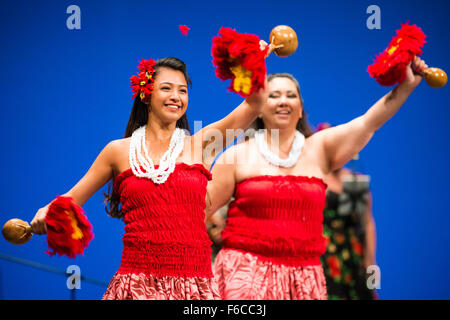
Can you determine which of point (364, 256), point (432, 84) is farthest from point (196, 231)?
point (364, 256)

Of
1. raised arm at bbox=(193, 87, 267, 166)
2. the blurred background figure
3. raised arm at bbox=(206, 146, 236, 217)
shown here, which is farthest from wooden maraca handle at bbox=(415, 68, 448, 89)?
the blurred background figure

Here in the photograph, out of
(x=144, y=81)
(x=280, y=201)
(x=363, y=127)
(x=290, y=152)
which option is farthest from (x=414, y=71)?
(x=144, y=81)

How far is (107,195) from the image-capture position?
2990 millimetres

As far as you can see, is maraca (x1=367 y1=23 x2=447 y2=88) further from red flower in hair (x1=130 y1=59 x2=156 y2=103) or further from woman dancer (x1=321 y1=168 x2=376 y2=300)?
woman dancer (x1=321 y1=168 x2=376 y2=300)

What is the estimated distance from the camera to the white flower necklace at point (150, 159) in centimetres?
275

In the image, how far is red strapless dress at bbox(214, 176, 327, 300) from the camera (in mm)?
3135

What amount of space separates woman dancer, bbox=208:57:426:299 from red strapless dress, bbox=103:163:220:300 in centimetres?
44

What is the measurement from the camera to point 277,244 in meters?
3.14

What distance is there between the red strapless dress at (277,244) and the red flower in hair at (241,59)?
691 mm

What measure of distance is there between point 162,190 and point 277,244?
0.68 metres

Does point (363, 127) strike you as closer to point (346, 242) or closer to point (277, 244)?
point (277, 244)

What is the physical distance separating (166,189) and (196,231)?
0.20 m

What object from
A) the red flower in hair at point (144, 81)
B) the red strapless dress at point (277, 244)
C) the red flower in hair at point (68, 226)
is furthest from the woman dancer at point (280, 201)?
the red flower in hair at point (68, 226)
